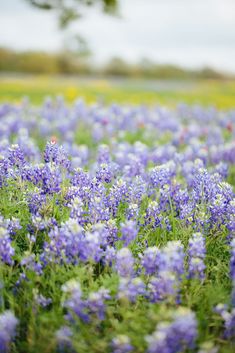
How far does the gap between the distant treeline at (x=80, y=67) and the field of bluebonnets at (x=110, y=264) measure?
23550 mm

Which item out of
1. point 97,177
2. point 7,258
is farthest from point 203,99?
point 7,258

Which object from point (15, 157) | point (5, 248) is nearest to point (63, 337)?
point (5, 248)

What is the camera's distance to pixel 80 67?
109ft

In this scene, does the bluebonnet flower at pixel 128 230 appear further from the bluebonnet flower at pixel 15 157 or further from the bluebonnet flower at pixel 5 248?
the bluebonnet flower at pixel 15 157

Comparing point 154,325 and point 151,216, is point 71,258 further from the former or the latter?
point 151,216

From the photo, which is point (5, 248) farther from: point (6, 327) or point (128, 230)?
point (128, 230)

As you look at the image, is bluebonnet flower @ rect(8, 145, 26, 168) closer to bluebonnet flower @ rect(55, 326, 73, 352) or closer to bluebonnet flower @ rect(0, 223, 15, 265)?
bluebonnet flower @ rect(0, 223, 15, 265)

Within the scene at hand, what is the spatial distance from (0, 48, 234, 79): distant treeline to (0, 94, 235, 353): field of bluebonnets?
23550 millimetres

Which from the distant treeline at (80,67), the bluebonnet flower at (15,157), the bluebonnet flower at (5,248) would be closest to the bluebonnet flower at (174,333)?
the bluebonnet flower at (5,248)

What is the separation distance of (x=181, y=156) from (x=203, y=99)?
13677 millimetres

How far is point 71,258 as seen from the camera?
10.7ft

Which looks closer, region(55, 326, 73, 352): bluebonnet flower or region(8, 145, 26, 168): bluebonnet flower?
region(55, 326, 73, 352): bluebonnet flower

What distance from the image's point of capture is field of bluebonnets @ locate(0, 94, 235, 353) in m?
2.93

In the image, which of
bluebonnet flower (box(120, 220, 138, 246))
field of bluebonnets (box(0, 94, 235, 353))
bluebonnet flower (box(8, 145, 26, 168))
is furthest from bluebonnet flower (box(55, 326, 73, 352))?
bluebonnet flower (box(8, 145, 26, 168))
